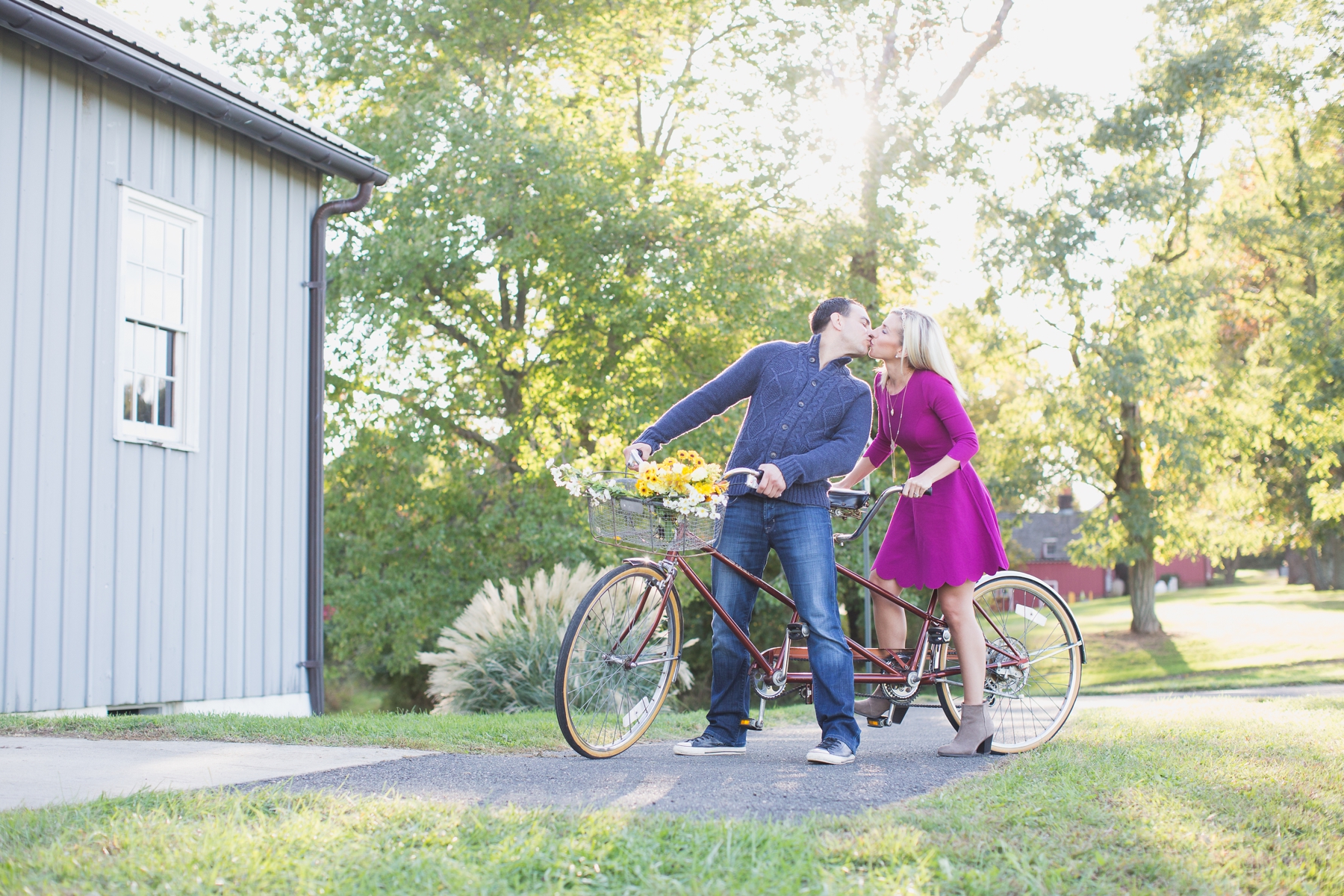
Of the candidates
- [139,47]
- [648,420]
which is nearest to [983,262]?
[648,420]

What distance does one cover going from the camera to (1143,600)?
93.7 feet

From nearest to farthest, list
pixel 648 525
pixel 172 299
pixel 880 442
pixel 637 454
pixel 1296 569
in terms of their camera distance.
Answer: pixel 648 525
pixel 637 454
pixel 880 442
pixel 172 299
pixel 1296 569

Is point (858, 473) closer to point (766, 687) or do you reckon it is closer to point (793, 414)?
point (793, 414)

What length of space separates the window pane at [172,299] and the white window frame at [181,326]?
0.03 metres

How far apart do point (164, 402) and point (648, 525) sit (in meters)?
4.97

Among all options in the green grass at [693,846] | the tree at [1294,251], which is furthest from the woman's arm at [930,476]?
the tree at [1294,251]

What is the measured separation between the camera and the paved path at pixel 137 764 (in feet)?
13.0

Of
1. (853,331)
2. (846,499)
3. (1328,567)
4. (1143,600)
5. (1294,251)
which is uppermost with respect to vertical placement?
(1294,251)

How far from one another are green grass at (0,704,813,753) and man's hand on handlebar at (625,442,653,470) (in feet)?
5.20

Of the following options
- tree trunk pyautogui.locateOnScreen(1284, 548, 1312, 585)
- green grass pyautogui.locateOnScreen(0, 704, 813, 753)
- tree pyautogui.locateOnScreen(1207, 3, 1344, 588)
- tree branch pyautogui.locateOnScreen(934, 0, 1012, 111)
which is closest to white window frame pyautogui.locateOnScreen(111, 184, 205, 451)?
green grass pyautogui.locateOnScreen(0, 704, 813, 753)

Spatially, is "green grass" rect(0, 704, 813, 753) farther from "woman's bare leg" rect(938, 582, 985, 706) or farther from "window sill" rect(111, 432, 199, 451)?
"window sill" rect(111, 432, 199, 451)

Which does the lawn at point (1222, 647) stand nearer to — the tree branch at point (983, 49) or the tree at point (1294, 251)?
the tree at point (1294, 251)

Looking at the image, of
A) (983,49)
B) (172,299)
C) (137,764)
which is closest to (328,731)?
(137,764)

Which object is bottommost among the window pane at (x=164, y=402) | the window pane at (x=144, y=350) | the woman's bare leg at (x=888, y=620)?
the woman's bare leg at (x=888, y=620)
